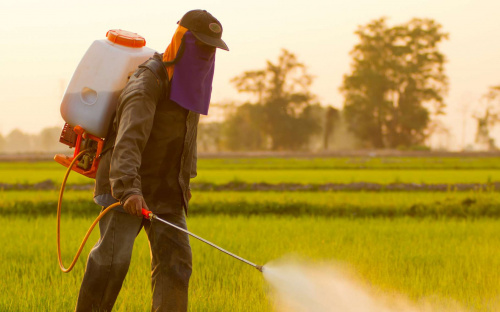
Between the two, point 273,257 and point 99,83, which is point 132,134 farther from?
point 273,257

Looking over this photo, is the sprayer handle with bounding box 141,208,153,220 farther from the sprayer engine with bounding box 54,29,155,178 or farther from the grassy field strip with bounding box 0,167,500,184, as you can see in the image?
the grassy field strip with bounding box 0,167,500,184

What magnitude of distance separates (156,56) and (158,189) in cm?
69

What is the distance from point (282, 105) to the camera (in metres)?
52.1

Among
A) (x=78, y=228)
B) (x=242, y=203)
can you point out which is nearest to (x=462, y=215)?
(x=242, y=203)

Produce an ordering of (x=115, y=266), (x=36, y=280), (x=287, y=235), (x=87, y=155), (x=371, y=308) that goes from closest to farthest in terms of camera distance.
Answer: (x=115, y=266)
(x=87, y=155)
(x=371, y=308)
(x=36, y=280)
(x=287, y=235)

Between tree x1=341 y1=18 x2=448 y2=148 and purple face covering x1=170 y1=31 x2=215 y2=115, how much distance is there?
46034 mm

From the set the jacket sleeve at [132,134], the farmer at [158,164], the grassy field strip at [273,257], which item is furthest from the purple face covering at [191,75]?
the grassy field strip at [273,257]

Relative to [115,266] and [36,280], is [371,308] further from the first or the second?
[36,280]

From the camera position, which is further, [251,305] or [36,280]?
[36,280]

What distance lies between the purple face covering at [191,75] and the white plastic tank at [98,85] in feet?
1.01

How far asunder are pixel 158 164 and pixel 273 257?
247cm

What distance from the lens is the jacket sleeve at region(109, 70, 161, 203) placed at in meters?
2.86

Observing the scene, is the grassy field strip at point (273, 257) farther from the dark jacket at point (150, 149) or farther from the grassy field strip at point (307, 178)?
the grassy field strip at point (307, 178)

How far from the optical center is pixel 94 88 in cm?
308
